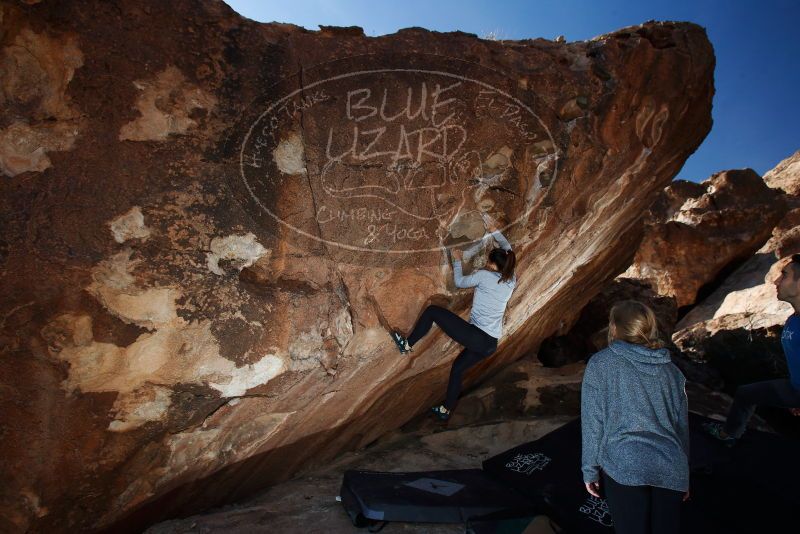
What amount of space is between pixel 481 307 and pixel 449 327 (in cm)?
27

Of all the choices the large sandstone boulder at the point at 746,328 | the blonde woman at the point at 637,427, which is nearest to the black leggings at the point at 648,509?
the blonde woman at the point at 637,427

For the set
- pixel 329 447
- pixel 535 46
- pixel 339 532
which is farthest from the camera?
pixel 329 447

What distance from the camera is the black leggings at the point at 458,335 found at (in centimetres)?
322

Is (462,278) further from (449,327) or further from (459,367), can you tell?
(459,367)

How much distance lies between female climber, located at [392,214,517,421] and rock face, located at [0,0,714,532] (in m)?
0.11

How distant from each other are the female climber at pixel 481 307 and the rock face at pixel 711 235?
27.7ft

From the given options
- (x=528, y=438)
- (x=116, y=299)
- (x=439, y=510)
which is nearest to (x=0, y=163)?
(x=116, y=299)

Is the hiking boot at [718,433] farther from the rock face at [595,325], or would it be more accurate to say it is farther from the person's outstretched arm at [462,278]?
the rock face at [595,325]

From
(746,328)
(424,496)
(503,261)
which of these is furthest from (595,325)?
(424,496)

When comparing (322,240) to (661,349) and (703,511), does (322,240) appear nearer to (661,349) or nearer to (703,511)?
(661,349)

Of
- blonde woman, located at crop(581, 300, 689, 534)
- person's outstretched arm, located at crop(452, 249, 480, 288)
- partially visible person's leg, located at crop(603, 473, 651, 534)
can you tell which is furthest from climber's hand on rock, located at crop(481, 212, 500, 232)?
partially visible person's leg, located at crop(603, 473, 651, 534)

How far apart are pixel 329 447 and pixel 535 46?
11.6 ft

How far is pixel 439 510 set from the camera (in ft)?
8.91

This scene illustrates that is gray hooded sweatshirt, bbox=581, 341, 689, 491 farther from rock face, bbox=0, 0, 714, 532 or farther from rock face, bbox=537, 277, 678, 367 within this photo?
rock face, bbox=537, 277, 678, 367
